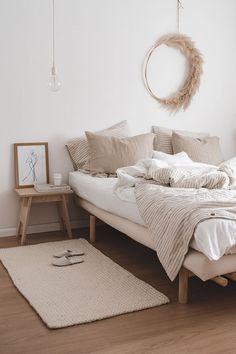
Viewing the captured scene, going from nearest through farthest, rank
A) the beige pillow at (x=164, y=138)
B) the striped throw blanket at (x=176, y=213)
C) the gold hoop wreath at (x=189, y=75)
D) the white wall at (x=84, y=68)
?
the striped throw blanket at (x=176, y=213) → the white wall at (x=84, y=68) → the beige pillow at (x=164, y=138) → the gold hoop wreath at (x=189, y=75)

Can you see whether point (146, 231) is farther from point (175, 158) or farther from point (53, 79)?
point (53, 79)

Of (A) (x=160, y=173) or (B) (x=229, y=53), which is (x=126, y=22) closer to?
(B) (x=229, y=53)

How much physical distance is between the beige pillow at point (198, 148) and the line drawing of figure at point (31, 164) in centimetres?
129

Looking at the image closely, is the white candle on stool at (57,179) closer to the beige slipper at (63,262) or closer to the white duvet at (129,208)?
the white duvet at (129,208)

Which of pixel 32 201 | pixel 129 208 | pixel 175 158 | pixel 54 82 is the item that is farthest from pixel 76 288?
pixel 54 82

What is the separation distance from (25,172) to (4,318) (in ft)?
6.00

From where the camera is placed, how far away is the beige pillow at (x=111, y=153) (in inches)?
163

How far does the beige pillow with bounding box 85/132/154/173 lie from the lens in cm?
414

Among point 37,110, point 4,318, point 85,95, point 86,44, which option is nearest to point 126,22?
point 86,44

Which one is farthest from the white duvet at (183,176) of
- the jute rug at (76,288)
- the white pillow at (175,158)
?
the jute rug at (76,288)

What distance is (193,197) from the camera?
306 cm

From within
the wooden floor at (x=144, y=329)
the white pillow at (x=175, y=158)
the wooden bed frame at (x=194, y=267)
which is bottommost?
the wooden floor at (x=144, y=329)

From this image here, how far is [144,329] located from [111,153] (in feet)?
6.41

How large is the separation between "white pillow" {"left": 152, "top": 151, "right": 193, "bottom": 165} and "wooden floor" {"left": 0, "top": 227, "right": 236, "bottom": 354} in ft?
3.88
